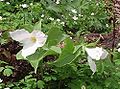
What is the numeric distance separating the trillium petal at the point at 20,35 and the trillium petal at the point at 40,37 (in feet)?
0.16

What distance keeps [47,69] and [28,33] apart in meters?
0.32

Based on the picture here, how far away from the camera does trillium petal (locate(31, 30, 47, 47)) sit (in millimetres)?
2342

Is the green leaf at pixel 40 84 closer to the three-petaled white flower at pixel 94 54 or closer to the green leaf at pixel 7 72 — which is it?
the green leaf at pixel 7 72

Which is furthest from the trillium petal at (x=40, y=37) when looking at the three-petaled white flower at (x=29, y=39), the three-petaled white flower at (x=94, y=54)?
the three-petaled white flower at (x=94, y=54)

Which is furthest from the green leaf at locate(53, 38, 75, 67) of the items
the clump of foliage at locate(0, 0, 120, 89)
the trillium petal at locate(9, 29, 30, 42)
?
the trillium petal at locate(9, 29, 30, 42)

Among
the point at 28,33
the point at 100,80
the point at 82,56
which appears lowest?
the point at 100,80

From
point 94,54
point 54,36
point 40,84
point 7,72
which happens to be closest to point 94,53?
point 94,54

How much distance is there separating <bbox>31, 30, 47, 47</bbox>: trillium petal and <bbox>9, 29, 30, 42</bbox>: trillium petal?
48mm

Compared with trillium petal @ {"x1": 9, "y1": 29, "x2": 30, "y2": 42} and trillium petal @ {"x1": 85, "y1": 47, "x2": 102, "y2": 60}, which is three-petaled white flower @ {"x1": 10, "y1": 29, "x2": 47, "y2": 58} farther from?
trillium petal @ {"x1": 85, "y1": 47, "x2": 102, "y2": 60}

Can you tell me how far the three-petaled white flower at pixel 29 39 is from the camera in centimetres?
234

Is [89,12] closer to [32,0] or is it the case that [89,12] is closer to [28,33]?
[32,0]

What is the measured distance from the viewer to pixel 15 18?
4.32 metres

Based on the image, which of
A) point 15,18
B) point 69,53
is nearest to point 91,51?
point 69,53

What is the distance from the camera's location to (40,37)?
2367 millimetres
